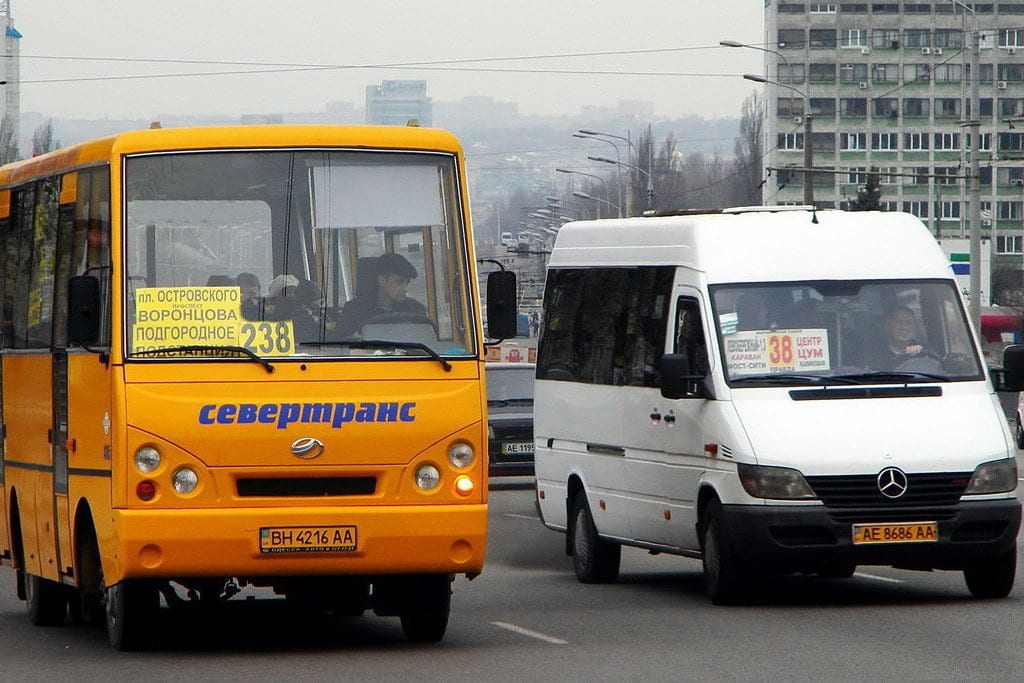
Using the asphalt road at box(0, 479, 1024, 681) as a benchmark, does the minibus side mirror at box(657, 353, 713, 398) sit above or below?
above

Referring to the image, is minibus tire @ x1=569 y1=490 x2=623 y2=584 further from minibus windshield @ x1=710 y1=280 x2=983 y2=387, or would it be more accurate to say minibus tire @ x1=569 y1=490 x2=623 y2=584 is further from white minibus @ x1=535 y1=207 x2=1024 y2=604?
minibus windshield @ x1=710 y1=280 x2=983 y2=387

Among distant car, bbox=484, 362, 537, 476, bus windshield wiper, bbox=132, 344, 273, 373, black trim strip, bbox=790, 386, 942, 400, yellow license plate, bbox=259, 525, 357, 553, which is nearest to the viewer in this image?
yellow license plate, bbox=259, 525, 357, 553

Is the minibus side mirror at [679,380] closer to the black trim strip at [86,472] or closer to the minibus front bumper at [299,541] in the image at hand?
the minibus front bumper at [299,541]

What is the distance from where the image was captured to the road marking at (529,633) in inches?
451

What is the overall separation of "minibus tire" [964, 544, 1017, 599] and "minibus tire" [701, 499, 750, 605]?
58.0 inches

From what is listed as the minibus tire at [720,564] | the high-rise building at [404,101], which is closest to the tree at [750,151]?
the high-rise building at [404,101]

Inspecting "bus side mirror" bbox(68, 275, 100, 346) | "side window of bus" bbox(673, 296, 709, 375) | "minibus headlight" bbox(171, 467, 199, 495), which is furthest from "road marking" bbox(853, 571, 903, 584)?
"bus side mirror" bbox(68, 275, 100, 346)

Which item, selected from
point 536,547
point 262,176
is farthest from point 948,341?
point 536,547

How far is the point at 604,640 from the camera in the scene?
1145cm

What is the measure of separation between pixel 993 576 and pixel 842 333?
182 cm

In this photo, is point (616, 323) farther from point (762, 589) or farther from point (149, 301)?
point (149, 301)

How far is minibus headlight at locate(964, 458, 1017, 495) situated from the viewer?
511 inches

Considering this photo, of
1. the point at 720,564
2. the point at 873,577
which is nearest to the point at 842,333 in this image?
the point at 720,564

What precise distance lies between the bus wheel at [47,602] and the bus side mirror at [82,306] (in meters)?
3.08
